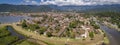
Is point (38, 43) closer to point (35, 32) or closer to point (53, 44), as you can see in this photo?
point (53, 44)

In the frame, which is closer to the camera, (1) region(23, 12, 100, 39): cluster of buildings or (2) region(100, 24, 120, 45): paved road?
(2) region(100, 24, 120, 45): paved road

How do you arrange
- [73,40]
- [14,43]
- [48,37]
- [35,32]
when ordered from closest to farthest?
[14,43], [73,40], [48,37], [35,32]

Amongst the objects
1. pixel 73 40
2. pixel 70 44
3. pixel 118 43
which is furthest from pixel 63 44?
pixel 118 43

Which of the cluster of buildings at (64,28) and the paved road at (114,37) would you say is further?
the cluster of buildings at (64,28)

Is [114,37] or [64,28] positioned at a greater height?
[64,28]

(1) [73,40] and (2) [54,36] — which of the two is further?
(2) [54,36]

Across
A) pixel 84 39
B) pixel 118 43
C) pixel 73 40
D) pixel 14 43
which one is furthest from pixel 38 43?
pixel 118 43

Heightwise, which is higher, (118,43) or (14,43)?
(14,43)

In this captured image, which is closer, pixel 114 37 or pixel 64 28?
pixel 114 37

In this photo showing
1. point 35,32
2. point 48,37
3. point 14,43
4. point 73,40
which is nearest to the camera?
point 14,43
